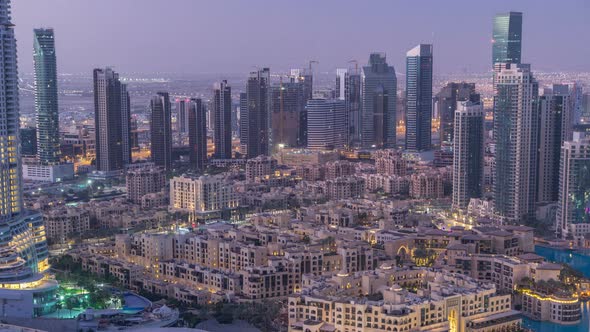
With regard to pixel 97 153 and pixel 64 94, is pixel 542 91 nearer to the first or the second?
pixel 97 153

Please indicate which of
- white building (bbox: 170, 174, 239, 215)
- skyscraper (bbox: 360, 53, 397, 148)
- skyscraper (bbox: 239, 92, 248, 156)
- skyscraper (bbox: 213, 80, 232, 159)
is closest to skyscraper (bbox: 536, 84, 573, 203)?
white building (bbox: 170, 174, 239, 215)

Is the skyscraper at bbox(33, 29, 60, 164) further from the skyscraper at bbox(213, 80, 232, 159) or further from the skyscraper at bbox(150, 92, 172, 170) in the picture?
the skyscraper at bbox(213, 80, 232, 159)

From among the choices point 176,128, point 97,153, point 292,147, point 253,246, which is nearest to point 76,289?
point 253,246

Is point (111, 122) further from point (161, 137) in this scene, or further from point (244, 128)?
point (244, 128)

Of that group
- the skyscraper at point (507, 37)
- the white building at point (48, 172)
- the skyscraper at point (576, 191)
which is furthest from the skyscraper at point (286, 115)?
the skyscraper at point (576, 191)

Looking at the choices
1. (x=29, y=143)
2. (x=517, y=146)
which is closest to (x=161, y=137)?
(x=29, y=143)

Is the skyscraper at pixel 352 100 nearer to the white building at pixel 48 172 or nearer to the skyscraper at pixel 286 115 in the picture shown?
the skyscraper at pixel 286 115
